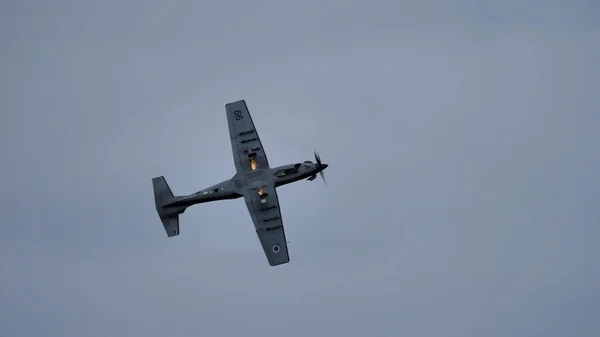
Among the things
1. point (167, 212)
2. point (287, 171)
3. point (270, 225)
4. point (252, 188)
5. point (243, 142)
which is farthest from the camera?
point (167, 212)

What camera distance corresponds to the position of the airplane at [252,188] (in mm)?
162000

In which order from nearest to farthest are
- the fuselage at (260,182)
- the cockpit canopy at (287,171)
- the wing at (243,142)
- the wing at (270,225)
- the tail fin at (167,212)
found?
the wing at (270,225), the cockpit canopy at (287,171), the fuselage at (260,182), the wing at (243,142), the tail fin at (167,212)

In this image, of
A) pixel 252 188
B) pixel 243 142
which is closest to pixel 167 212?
pixel 252 188

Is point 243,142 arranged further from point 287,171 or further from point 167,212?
point 167,212

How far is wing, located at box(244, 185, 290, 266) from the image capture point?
161m

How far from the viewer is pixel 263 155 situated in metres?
165

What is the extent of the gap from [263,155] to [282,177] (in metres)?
3.91

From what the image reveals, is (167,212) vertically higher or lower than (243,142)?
lower

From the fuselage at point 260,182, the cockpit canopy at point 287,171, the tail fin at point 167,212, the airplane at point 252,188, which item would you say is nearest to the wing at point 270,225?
the airplane at point 252,188

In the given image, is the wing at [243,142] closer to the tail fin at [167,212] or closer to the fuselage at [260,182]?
the fuselage at [260,182]

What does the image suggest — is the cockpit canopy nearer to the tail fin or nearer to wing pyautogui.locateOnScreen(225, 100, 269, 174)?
wing pyautogui.locateOnScreen(225, 100, 269, 174)

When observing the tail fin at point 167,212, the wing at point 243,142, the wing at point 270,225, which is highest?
the wing at point 243,142

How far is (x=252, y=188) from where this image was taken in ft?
536

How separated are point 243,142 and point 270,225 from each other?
12.1 metres
